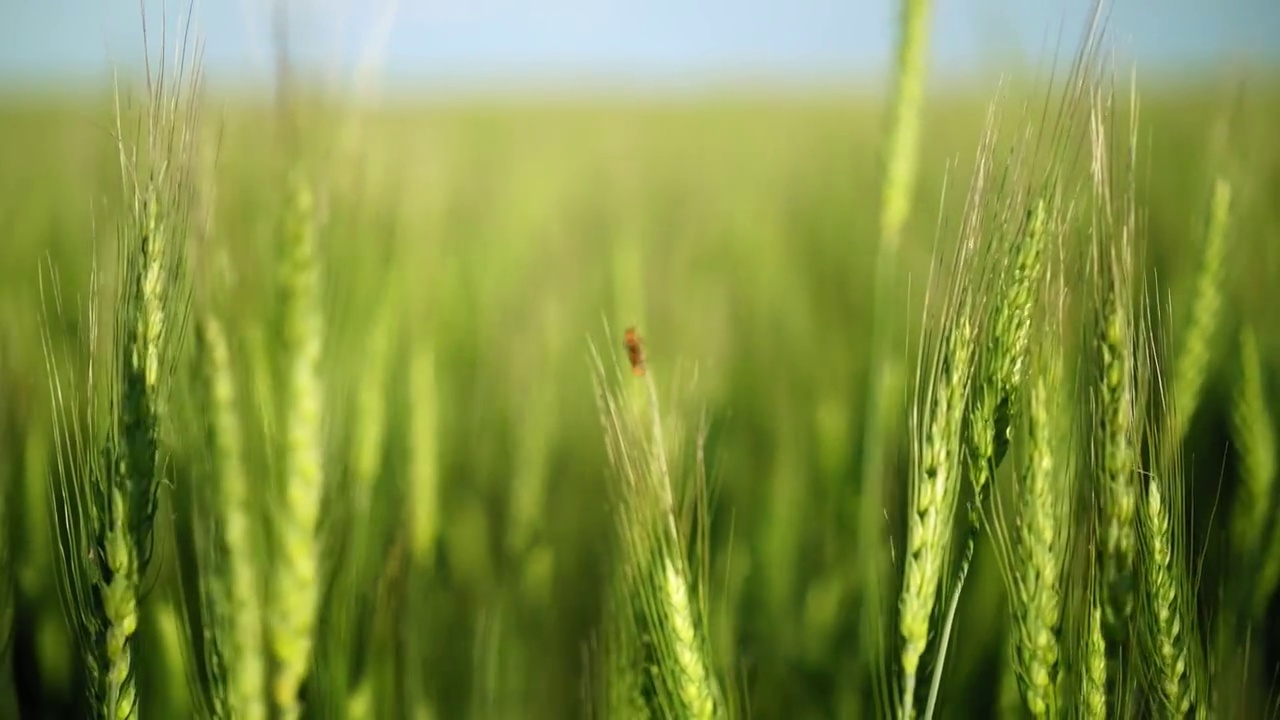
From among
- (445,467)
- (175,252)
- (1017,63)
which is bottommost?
(445,467)

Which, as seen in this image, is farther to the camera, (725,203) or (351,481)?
(725,203)

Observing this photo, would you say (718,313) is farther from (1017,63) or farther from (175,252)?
(175,252)

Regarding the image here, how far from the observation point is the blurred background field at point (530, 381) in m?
0.70

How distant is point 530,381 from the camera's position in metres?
1.05

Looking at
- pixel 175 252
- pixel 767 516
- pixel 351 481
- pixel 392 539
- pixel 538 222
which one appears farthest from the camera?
pixel 538 222

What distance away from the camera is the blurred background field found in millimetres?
698

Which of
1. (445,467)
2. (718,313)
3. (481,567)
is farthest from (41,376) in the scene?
(718,313)

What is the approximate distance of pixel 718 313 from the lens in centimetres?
Answer: 124

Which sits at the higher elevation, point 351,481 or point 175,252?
point 175,252

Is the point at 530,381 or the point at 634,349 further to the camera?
the point at 530,381

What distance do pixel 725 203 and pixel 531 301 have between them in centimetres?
187

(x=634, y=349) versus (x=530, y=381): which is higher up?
(x=634, y=349)

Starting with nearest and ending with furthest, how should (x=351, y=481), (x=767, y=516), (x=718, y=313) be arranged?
(x=351, y=481), (x=767, y=516), (x=718, y=313)

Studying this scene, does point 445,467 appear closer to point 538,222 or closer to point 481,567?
point 481,567
